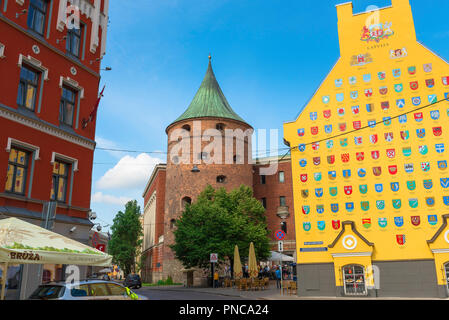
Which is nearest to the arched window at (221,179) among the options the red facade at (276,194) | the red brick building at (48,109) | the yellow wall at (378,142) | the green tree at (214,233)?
the green tree at (214,233)

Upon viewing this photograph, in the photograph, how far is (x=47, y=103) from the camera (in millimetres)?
16016

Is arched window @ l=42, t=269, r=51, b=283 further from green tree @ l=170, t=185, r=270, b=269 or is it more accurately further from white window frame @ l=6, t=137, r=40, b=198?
green tree @ l=170, t=185, r=270, b=269

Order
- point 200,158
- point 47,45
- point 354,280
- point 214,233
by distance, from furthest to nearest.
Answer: point 200,158 → point 214,233 → point 354,280 → point 47,45

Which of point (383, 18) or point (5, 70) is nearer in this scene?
point (5, 70)

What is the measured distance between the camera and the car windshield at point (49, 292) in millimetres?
8836

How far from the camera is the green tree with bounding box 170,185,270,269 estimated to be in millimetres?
33844

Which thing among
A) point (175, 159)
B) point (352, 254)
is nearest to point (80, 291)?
point (352, 254)

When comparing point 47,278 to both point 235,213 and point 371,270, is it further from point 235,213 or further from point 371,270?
point 235,213

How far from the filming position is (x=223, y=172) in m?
45.2

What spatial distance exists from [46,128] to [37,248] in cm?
842

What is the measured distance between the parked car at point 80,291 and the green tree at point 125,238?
54697 mm

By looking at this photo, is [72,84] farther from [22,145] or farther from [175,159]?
[175,159]
